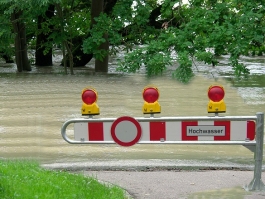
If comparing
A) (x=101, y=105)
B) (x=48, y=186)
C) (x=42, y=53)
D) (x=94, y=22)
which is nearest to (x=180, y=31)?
(x=101, y=105)

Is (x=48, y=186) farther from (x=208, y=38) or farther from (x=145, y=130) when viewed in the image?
(x=208, y=38)

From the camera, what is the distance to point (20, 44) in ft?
57.5

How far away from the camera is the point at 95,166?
23.2 feet

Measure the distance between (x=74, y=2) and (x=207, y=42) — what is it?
6879mm

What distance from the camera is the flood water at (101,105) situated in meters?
7.98

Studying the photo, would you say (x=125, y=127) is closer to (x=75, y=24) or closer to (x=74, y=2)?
(x=75, y=24)

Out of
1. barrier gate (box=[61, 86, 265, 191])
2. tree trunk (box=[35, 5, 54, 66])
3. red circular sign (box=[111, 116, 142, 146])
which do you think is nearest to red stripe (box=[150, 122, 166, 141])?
barrier gate (box=[61, 86, 265, 191])

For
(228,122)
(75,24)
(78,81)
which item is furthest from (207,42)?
(228,122)

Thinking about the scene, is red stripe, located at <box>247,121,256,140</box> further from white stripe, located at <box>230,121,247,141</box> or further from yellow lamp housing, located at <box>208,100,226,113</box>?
yellow lamp housing, located at <box>208,100,226,113</box>

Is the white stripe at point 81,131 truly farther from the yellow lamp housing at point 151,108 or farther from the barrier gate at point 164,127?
the yellow lamp housing at point 151,108

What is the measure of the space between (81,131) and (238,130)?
1397 millimetres

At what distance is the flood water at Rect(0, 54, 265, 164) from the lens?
798cm

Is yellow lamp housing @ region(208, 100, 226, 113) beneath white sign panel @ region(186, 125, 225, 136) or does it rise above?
above

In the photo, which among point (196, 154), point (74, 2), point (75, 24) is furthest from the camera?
point (74, 2)
